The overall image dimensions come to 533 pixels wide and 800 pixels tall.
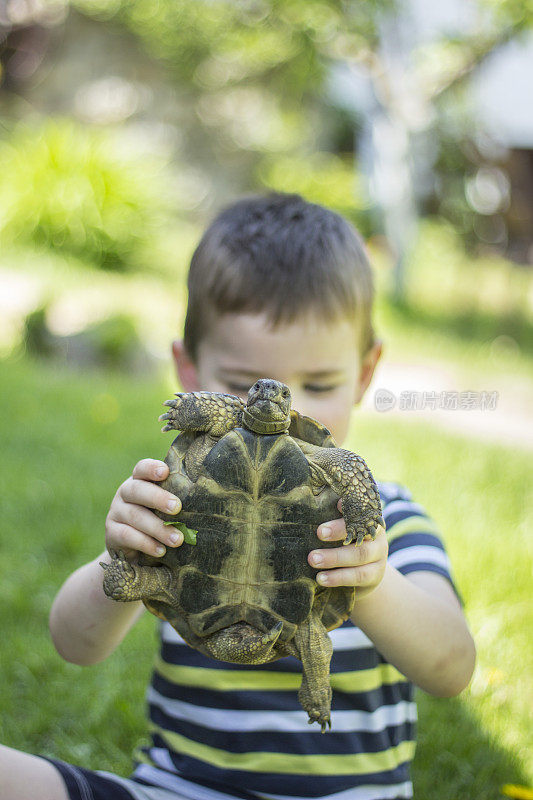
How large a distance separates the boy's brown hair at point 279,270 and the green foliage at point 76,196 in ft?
22.5

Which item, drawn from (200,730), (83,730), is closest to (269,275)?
(200,730)

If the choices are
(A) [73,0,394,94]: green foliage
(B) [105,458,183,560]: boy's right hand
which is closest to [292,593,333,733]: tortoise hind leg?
(B) [105,458,183,560]: boy's right hand

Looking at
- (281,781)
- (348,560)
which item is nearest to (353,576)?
(348,560)

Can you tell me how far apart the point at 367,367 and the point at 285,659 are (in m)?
0.73

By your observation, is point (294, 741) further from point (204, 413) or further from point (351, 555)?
point (204, 413)

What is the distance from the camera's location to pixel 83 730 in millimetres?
2012

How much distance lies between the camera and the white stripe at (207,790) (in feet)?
4.76

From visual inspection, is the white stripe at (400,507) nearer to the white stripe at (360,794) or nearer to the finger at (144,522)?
the white stripe at (360,794)

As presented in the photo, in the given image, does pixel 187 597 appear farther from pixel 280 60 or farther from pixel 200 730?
pixel 280 60

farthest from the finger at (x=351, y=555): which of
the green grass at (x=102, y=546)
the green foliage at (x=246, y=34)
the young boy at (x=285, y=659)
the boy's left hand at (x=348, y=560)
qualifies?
the green foliage at (x=246, y=34)

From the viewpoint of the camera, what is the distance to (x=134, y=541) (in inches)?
44.4

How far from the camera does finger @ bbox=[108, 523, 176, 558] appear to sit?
3.64 ft

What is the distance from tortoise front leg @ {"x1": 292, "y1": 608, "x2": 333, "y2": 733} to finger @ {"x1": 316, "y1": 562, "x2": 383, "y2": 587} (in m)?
0.07

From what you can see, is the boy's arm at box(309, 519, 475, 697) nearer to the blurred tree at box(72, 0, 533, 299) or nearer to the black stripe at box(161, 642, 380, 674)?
the black stripe at box(161, 642, 380, 674)
